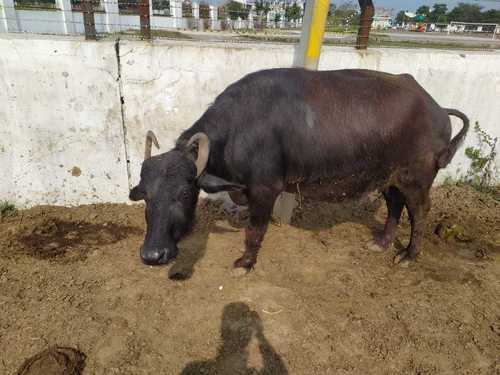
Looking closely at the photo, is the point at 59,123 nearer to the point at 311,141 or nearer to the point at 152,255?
the point at 152,255

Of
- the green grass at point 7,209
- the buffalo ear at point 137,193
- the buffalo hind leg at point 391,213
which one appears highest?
the buffalo ear at point 137,193

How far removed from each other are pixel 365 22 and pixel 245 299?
4037mm

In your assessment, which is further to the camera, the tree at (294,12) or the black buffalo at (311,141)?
the tree at (294,12)

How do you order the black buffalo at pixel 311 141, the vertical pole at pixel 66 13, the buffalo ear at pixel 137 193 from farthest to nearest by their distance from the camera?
1. the vertical pole at pixel 66 13
2. the black buffalo at pixel 311 141
3. the buffalo ear at pixel 137 193

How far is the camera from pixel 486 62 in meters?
5.88

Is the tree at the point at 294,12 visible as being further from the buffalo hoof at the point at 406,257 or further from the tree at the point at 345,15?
the buffalo hoof at the point at 406,257

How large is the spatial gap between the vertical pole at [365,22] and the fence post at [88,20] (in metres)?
3.48

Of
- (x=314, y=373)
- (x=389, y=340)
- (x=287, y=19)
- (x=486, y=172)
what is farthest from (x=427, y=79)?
(x=314, y=373)

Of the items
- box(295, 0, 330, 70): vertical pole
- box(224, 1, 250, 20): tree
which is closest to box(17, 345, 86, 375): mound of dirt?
box(295, 0, 330, 70): vertical pole

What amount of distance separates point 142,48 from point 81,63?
74 cm

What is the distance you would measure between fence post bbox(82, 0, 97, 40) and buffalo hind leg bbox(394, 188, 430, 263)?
4.07 meters

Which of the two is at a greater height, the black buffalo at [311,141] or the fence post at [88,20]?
the fence post at [88,20]

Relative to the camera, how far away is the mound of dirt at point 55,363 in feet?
9.42

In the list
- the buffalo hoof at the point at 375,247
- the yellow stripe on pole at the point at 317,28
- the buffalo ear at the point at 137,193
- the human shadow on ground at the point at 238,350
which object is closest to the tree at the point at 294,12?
the yellow stripe on pole at the point at 317,28
